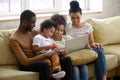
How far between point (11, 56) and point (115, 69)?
4.19 ft

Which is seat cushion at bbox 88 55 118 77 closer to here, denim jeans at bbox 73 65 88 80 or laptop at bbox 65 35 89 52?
denim jeans at bbox 73 65 88 80

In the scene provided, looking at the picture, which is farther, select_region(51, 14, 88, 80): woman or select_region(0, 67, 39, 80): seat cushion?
select_region(51, 14, 88, 80): woman

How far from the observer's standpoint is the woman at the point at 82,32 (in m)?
2.94

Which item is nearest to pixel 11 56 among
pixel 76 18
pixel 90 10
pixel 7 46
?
pixel 7 46

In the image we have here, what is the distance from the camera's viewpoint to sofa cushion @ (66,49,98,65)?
8.91ft

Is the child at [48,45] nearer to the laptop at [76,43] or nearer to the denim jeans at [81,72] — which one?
the laptop at [76,43]

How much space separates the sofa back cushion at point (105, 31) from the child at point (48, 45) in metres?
0.94

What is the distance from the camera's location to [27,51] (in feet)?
9.00

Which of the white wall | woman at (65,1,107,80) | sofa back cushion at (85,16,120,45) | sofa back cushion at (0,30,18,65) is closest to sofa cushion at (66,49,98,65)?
woman at (65,1,107,80)

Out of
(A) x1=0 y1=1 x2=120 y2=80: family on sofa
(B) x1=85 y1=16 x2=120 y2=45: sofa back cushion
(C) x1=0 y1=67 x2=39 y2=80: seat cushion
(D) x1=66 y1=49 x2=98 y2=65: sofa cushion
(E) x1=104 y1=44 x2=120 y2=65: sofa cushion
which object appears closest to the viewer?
(C) x1=0 y1=67 x2=39 y2=80: seat cushion

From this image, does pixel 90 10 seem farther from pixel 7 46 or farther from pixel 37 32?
pixel 7 46

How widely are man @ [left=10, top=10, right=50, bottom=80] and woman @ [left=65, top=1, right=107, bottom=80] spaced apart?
0.55 meters

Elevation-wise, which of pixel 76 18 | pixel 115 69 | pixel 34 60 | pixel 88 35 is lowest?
pixel 115 69

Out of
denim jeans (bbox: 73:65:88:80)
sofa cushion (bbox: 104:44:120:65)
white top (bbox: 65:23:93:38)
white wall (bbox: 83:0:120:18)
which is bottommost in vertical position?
denim jeans (bbox: 73:65:88:80)
